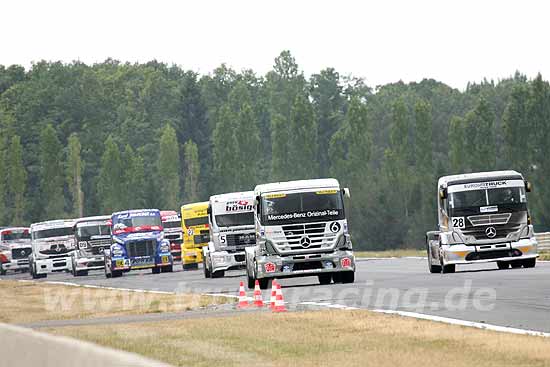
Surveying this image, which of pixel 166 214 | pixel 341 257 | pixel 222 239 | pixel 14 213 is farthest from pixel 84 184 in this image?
pixel 341 257

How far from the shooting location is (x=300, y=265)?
33344 millimetres

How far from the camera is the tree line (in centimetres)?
10025

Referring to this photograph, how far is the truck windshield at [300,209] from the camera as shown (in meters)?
33.5

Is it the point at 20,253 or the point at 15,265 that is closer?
the point at 15,265

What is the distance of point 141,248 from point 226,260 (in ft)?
39.4

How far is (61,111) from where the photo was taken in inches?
6171

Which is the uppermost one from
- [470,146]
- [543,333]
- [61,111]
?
[61,111]

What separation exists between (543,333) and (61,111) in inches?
5607

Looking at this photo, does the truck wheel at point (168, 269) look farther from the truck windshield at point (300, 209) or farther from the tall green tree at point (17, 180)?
the tall green tree at point (17, 180)

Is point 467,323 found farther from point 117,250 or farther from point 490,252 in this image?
point 117,250

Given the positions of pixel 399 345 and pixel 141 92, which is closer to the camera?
pixel 399 345

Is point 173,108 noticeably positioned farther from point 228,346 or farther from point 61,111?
point 228,346

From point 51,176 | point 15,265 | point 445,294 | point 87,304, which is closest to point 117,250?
point 15,265

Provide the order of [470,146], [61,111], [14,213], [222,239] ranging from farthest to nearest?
[61,111], [14,213], [470,146], [222,239]
